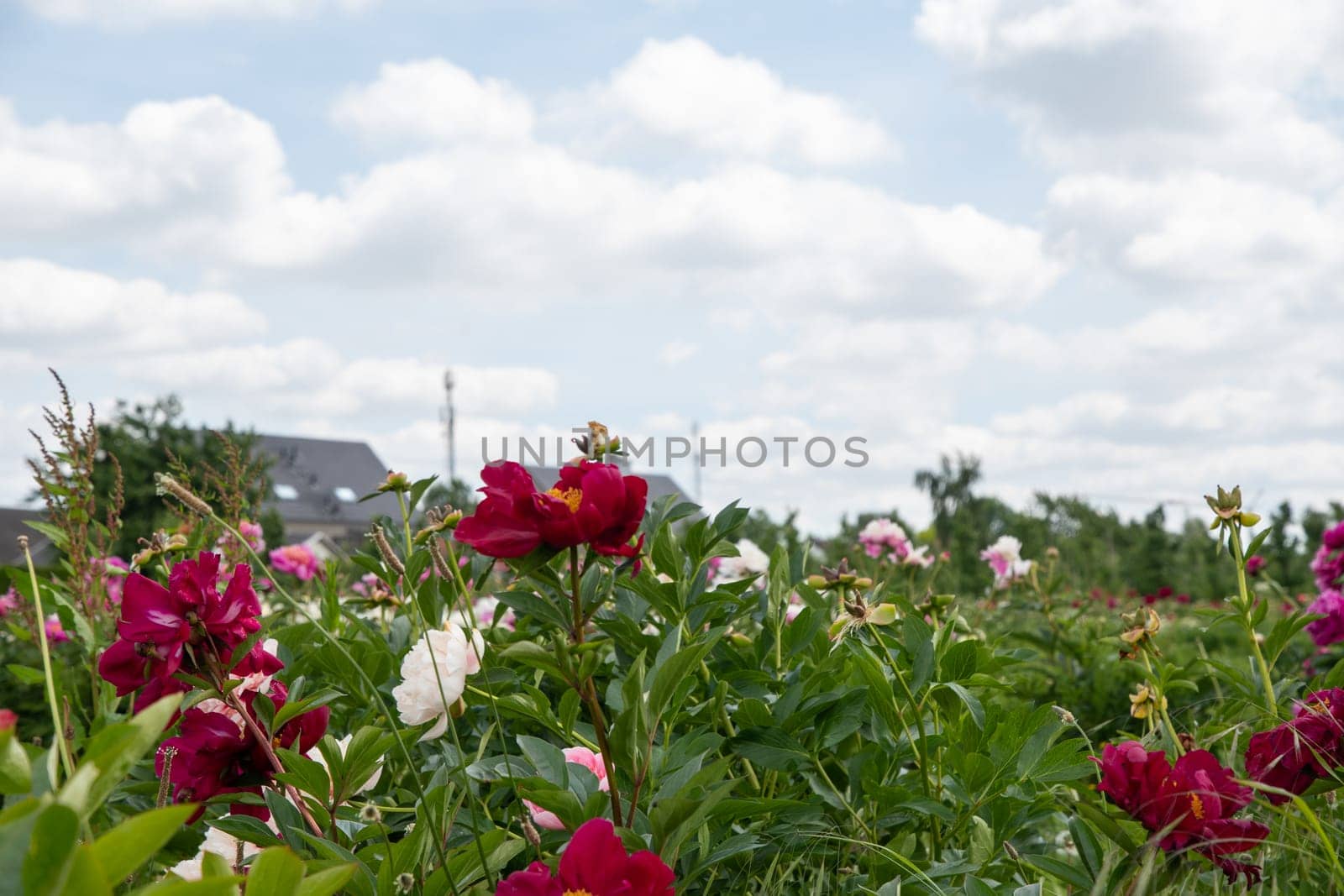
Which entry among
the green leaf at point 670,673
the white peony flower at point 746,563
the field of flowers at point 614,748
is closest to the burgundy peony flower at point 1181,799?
the field of flowers at point 614,748

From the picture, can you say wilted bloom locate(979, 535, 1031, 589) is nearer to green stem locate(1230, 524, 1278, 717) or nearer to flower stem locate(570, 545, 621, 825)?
green stem locate(1230, 524, 1278, 717)

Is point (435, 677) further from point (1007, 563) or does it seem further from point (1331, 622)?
point (1007, 563)

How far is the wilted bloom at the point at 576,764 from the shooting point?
52.4 inches

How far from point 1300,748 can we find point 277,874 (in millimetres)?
1348

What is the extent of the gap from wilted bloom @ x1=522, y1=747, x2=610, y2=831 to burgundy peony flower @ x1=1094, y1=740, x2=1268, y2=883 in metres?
0.64

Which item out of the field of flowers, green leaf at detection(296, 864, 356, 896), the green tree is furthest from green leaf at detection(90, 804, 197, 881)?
the green tree

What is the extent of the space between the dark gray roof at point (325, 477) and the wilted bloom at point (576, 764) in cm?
3662

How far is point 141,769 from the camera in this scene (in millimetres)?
1862

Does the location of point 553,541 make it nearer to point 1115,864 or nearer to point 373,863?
point 373,863

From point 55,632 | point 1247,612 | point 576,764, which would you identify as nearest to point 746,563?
point 1247,612

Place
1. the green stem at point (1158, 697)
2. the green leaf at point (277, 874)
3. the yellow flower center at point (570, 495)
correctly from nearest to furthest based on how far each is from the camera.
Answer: the green leaf at point (277, 874) < the yellow flower center at point (570, 495) < the green stem at point (1158, 697)

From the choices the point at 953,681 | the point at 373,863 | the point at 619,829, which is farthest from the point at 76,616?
the point at 953,681

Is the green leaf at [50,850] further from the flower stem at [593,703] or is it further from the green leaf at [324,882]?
the flower stem at [593,703]

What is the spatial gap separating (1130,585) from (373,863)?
16447 mm
